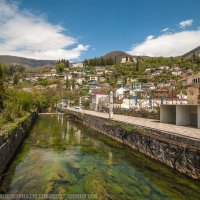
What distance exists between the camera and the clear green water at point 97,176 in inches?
380

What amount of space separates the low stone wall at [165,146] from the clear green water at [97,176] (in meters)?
0.44

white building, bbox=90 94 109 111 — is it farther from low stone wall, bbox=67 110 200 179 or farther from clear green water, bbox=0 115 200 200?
clear green water, bbox=0 115 200 200

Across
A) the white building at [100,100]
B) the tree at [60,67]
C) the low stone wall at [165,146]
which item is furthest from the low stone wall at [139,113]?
the tree at [60,67]

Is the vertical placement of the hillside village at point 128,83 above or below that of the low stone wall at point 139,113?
above

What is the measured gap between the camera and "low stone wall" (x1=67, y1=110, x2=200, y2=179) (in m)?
10.5

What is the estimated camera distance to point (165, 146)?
12.7 metres

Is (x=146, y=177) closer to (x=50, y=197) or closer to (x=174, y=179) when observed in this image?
(x=174, y=179)

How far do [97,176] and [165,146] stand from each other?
4.28 meters

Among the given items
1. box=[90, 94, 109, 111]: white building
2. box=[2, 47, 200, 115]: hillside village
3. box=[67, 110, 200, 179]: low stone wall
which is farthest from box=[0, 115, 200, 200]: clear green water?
box=[90, 94, 109, 111]: white building

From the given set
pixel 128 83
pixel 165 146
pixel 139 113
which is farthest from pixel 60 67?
pixel 165 146

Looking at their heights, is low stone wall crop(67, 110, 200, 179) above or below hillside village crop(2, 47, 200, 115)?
below

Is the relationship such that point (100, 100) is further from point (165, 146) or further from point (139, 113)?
point (165, 146)

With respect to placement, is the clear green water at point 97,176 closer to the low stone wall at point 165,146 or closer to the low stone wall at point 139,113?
the low stone wall at point 165,146

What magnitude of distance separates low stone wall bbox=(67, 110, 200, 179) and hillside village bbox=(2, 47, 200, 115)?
6052 millimetres
